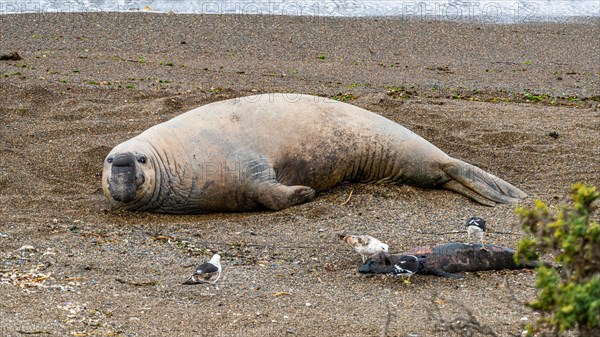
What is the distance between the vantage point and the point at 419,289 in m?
5.24

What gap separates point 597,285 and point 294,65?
29.5ft

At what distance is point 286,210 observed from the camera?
22.9 ft

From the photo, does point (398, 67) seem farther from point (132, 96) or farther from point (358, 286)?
point (358, 286)

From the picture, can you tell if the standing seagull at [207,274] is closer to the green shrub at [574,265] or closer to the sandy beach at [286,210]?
the sandy beach at [286,210]

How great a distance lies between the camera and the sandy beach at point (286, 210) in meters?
4.85

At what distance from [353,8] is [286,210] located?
10358 millimetres

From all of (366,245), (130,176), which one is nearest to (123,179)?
(130,176)

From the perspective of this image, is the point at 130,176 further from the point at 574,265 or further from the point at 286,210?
the point at 574,265

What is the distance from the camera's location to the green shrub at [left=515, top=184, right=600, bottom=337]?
2.88m

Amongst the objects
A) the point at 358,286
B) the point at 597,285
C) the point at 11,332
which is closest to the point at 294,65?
the point at 358,286

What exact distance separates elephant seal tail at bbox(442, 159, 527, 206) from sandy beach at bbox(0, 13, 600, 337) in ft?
0.36

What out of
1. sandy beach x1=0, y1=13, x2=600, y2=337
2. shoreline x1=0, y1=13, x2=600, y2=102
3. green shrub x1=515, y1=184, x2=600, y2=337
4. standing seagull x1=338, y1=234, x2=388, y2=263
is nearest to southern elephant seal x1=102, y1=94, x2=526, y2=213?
sandy beach x1=0, y1=13, x2=600, y2=337

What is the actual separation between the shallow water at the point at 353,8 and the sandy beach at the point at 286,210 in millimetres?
1377

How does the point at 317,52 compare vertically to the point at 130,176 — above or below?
above
